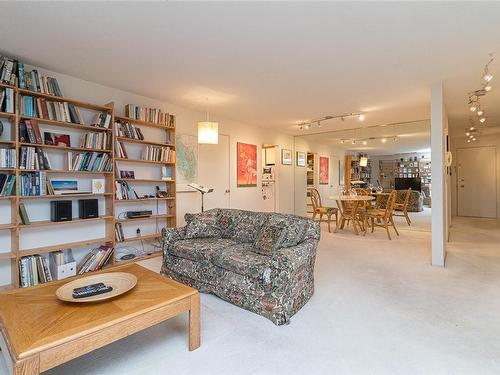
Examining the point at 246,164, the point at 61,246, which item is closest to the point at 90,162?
the point at 61,246

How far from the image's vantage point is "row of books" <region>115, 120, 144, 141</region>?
3.58m

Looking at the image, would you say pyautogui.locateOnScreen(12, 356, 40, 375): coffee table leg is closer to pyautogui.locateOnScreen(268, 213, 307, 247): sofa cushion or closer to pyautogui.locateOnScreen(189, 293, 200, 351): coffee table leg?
pyautogui.locateOnScreen(189, 293, 200, 351): coffee table leg

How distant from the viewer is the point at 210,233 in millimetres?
3213

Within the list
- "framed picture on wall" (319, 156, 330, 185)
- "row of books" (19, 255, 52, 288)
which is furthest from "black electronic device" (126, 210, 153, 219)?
"framed picture on wall" (319, 156, 330, 185)

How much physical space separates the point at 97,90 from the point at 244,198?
3384 millimetres

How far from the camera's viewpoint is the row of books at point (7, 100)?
264 cm

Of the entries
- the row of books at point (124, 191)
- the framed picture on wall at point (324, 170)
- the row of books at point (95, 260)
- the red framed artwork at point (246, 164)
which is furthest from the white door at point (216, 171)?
the framed picture on wall at point (324, 170)

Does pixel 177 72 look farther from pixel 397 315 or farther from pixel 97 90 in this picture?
pixel 397 315

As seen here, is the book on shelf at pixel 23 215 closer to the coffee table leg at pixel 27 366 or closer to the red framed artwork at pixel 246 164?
the coffee table leg at pixel 27 366

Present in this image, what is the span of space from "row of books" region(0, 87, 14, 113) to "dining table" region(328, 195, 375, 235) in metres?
5.33

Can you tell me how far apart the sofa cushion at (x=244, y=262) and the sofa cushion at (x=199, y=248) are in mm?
99

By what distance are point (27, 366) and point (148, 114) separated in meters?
3.38

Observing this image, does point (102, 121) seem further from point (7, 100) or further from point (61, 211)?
point (61, 211)

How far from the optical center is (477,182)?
762 cm
